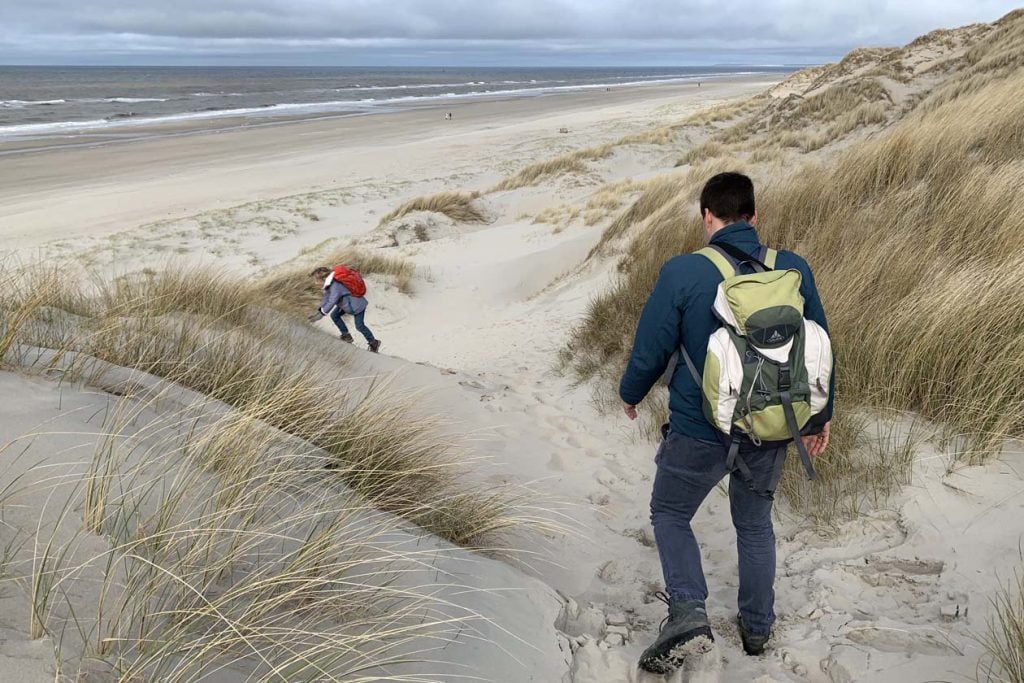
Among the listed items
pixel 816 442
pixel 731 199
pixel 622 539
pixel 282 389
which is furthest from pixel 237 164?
pixel 816 442

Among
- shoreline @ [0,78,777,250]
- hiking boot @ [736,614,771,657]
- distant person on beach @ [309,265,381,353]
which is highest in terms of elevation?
hiking boot @ [736,614,771,657]

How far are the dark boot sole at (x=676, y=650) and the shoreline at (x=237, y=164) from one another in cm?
1530

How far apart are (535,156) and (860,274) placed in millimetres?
21929

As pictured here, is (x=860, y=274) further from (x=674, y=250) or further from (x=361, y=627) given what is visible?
(x=361, y=627)

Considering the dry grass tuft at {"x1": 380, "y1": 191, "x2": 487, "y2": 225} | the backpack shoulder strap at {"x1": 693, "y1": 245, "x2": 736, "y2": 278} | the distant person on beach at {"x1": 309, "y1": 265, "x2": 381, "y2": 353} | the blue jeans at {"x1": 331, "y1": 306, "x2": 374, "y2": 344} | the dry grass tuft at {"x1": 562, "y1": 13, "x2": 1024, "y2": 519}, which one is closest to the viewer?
the backpack shoulder strap at {"x1": 693, "y1": 245, "x2": 736, "y2": 278}

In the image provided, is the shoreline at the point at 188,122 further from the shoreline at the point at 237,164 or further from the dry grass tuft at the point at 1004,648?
the dry grass tuft at the point at 1004,648

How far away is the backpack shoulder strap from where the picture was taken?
2.23 metres

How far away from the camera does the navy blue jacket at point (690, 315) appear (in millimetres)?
2254

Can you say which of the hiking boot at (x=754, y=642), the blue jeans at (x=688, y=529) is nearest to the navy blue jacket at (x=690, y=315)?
the blue jeans at (x=688, y=529)

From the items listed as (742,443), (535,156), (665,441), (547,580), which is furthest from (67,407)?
(535,156)

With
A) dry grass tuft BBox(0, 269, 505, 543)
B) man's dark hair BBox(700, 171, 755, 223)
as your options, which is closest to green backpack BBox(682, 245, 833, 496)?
man's dark hair BBox(700, 171, 755, 223)

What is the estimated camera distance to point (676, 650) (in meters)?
2.37

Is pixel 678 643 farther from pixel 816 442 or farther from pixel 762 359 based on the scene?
pixel 762 359

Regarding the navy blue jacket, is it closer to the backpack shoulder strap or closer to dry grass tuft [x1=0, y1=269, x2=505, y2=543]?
the backpack shoulder strap
